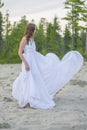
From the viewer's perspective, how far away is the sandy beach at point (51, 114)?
29.1 ft

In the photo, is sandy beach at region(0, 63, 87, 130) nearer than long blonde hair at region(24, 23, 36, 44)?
Yes

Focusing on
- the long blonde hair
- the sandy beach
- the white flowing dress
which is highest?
the long blonde hair

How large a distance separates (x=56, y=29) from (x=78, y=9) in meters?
45.7

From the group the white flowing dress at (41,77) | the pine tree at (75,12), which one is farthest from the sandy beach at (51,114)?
the pine tree at (75,12)

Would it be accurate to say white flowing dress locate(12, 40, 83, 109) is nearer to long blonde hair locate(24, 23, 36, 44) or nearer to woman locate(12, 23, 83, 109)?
woman locate(12, 23, 83, 109)

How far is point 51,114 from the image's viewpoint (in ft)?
33.2

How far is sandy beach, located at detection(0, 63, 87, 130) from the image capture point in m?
8.88

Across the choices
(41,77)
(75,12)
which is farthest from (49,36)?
(41,77)

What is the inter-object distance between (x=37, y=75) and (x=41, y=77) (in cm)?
14

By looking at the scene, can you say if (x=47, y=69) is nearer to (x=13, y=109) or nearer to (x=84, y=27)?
(x=13, y=109)

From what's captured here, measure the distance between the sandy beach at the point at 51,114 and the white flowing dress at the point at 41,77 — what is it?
0.88 feet

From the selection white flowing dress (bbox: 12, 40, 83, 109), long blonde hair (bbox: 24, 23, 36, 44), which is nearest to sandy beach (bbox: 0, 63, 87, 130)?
white flowing dress (bbox: 12, 40, 83, 109)

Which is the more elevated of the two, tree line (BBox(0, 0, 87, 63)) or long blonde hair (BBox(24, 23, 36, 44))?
long blonde hair (BBox(24, 23, 36, 44))

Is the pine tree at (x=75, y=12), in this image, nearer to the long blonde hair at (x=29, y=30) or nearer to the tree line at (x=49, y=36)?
the tree line at (x=49, y=36)
